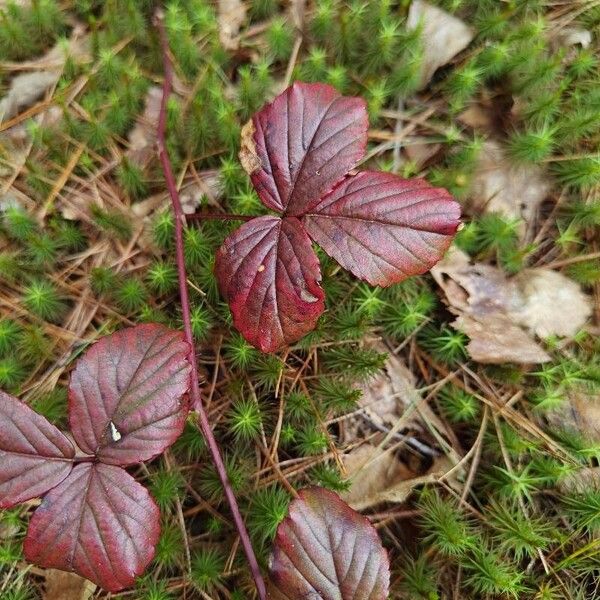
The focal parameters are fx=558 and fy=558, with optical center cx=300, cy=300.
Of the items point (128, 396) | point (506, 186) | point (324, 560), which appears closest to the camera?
point (324, 560)

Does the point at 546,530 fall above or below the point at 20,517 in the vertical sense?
below

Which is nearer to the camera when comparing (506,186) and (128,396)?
(128,396)

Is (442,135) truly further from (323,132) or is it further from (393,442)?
(393,442)

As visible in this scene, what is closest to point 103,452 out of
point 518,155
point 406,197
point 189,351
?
point 189,351

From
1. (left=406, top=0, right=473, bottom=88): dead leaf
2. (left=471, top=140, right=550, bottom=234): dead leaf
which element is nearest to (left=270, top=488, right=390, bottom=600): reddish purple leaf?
(left=471, top=140, right=550, bottom=234): dead leaf

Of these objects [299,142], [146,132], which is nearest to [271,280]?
[299,142]

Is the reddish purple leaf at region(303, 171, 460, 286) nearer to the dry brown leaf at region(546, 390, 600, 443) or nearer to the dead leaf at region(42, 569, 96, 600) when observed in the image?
the dry brown leaf at region(546, 390, 600, 443)

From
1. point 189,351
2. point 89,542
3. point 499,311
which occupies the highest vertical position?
point 189,351

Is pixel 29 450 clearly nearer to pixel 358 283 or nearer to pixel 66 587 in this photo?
pixel 66 587
